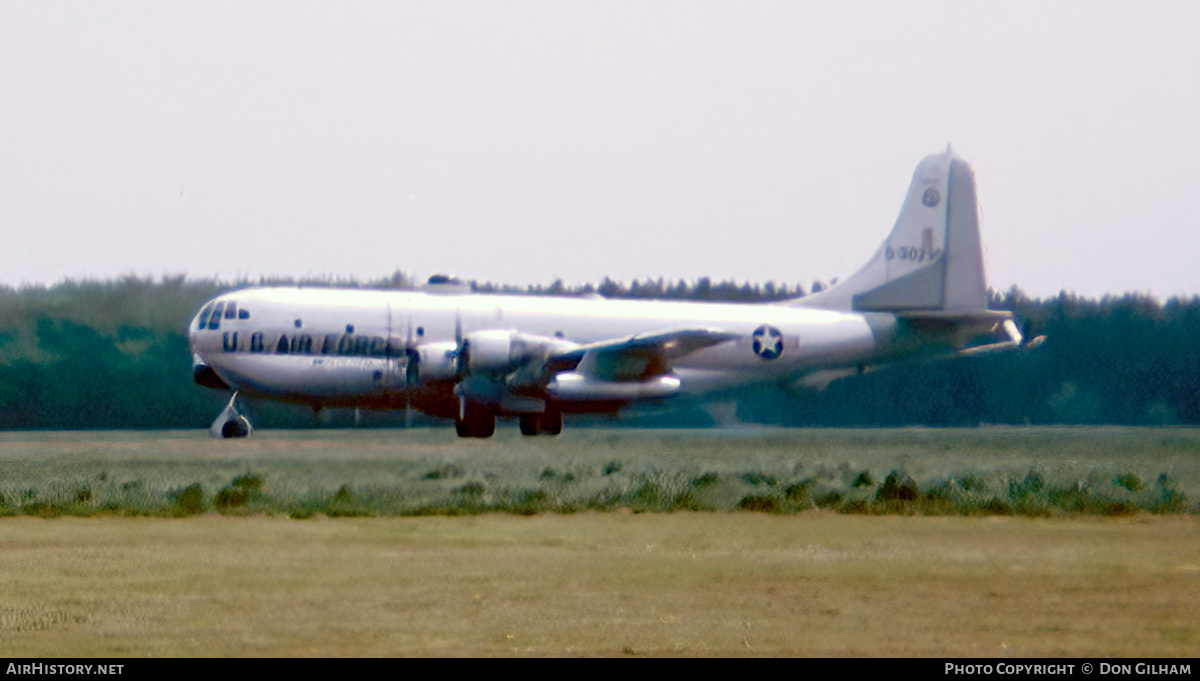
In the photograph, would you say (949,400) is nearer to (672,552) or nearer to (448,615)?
(672,552)

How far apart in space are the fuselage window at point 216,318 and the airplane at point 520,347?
0.11 ft

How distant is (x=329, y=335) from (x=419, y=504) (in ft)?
56.9

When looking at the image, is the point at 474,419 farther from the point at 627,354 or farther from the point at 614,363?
the point at 627,354

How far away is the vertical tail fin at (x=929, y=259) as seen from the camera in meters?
44.6

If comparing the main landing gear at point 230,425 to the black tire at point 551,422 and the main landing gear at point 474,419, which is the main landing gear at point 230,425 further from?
the black tire at point 551,422

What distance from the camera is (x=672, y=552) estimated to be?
15.3 m

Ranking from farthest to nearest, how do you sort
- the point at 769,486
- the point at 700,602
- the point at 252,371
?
the point at 252,371 < the point at 769,486 < the point at 700,602

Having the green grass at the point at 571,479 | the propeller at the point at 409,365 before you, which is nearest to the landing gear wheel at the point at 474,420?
the propeller at the point at 409,365

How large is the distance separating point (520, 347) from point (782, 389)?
426 inches

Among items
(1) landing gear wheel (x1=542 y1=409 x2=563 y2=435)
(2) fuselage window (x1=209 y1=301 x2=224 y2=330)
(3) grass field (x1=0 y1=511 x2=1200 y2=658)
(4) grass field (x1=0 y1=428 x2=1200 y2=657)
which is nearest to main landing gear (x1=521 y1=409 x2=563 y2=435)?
(1) landing gear wheel (x1=542 y1=409 x2=563 y2=435)

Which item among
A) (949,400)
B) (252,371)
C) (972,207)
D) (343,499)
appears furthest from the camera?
(949,400)

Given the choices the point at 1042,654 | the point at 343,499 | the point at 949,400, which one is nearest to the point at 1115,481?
the point at 343,499

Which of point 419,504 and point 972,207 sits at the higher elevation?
point 972,207

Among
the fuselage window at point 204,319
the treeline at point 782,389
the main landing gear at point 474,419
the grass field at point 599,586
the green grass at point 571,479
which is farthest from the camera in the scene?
the treeline at point 782,389
